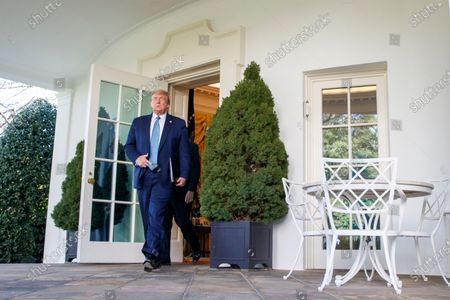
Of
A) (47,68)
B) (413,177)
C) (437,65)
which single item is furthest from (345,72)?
(47,68)

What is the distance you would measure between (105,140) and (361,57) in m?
2.62

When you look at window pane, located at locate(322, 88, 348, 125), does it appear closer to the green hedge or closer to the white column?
the white column

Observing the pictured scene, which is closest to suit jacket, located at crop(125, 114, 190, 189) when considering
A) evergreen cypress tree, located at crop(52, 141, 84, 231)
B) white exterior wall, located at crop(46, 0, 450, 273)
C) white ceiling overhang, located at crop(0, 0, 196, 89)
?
white exterior wall, located at crop(46, 0, 450, 273)

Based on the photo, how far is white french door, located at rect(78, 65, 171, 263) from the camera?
4754 millimetres

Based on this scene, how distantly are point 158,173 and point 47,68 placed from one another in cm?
434

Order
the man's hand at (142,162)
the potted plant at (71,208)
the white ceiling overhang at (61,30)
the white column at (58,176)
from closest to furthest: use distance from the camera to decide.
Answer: the man's hand at (142,162) → the white ceiling overhang at (61,30) → the potted plant at (71,208) → the white column at (58,176)

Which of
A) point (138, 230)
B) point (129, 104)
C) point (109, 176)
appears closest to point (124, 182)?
point (109, 176)

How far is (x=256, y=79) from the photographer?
4500 millimetres

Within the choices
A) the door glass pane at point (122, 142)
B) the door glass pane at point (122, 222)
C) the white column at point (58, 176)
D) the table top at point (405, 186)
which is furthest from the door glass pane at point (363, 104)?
the white column at point (58, 176)

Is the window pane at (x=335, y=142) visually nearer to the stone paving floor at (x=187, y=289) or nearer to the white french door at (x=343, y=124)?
the white french door at (x=343, y=124)

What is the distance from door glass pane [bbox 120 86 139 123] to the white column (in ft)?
8.13

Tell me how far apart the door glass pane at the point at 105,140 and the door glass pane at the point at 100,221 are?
19.7 inches

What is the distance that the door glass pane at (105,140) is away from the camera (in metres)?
4.96

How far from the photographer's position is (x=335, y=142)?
455cm
